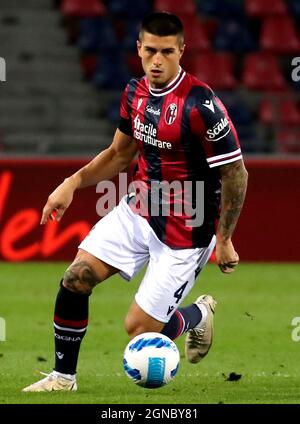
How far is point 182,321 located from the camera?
26.3 feet

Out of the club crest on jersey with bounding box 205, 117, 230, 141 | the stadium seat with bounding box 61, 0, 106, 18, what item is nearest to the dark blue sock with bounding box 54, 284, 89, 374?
the club crest on jersey with bounding box 205, 117, 230, 141

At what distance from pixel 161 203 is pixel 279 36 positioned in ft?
40.9

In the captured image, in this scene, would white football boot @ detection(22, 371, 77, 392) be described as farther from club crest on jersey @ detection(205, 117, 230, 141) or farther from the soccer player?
club crest on jersey @ detection(205, 117, 230, 141)

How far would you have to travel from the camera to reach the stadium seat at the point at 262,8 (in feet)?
64.8

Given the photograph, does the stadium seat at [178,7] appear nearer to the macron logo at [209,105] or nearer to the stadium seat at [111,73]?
the stadium seat at [111,73]

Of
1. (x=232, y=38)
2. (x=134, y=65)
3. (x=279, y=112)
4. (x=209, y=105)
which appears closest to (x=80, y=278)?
(x=209, y=105)

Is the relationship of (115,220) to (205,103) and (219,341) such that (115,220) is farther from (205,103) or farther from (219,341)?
(219,341)

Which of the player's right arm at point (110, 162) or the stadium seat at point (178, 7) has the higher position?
the player's right arm at point (110, 162)

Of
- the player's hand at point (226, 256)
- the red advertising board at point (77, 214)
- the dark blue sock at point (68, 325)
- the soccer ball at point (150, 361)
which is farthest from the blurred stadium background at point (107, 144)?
the player's hand at point (226, 256)

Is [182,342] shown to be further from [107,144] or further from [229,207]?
[107,144]

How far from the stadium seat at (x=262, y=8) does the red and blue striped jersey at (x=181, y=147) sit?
12.4 metres

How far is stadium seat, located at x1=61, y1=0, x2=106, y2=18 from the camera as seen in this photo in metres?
18.8
